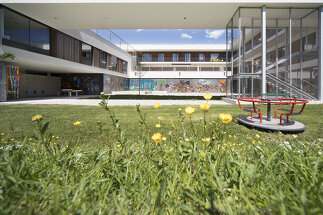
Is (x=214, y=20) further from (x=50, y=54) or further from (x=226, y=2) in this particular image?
(x=50, y=54)

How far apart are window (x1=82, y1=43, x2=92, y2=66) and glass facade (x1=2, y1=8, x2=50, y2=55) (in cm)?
524

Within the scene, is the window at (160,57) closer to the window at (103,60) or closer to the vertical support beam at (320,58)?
the window at (103,60)

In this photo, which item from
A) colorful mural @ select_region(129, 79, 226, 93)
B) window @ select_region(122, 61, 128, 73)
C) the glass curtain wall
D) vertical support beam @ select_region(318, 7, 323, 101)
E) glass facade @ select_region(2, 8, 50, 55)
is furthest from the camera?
colorful mural @ select_region(129, 79, 226, 93)

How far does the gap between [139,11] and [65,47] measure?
31.0 feet

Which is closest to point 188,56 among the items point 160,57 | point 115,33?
point 160,57

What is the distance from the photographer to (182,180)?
1477 millimetres

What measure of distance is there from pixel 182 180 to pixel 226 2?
12.3 meters

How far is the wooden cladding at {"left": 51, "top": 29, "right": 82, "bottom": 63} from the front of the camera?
16.5 meters

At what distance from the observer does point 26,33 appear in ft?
49.2

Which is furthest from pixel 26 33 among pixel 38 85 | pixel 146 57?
pixel 146 57

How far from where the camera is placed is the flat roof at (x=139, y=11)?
439 inches

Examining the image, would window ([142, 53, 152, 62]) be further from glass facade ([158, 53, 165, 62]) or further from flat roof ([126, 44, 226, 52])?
glass facade ([158, 53, 165, 62])

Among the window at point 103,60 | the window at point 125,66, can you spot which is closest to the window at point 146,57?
the window at point 125,66

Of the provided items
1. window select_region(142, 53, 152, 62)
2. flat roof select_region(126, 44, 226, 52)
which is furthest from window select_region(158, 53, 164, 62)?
flat roof select_region(126, 44, 226, 52)
